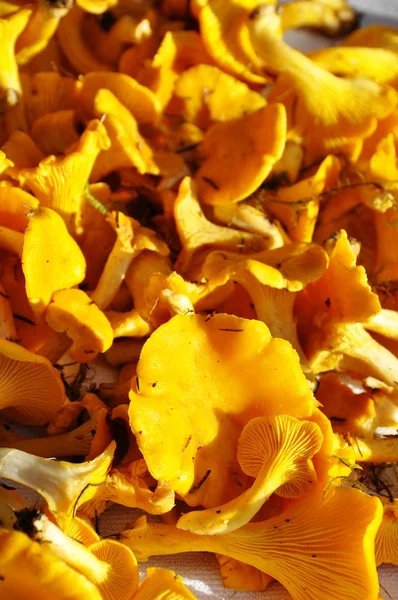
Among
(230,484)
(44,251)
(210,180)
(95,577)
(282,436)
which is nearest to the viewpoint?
(95,577)

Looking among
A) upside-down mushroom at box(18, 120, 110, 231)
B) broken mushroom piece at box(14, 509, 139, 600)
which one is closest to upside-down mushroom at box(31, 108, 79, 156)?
upside-down mushroom at box(18, 120, 110, 231)

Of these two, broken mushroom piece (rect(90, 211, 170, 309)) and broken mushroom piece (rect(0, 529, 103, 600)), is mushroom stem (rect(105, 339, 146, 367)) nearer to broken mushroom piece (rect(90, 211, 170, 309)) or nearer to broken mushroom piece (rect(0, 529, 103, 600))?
broken mushroom piece (rect(90, 211, 170, 309))

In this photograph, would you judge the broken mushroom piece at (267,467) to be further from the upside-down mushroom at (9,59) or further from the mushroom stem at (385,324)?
the upside-down mushroom at (9,59)

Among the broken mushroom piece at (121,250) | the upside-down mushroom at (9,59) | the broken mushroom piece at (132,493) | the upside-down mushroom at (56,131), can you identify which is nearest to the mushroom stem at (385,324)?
the broken mushroom piece at (121,250)

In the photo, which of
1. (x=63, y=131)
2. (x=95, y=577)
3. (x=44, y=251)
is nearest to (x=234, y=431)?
(x=95, y=577)

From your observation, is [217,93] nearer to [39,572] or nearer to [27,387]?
[27,387]

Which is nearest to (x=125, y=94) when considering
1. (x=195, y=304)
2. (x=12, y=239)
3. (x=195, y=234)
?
(x=195, y=234)

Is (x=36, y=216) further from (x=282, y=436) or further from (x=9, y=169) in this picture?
(x=282, y=436)
